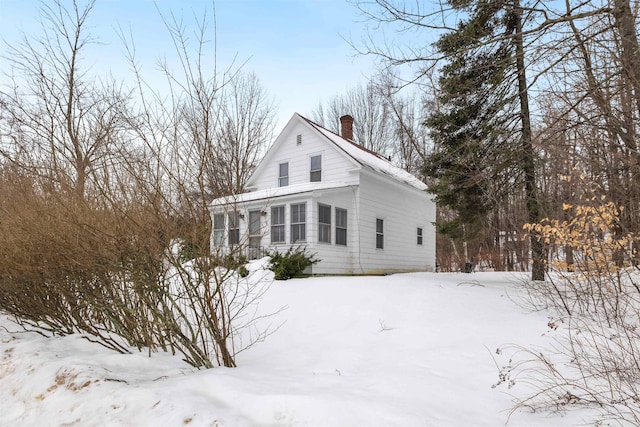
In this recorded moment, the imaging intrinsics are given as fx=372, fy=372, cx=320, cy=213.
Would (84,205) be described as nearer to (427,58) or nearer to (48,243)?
(48,243)

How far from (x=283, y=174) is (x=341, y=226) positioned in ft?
13.0

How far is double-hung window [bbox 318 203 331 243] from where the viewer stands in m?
12.0

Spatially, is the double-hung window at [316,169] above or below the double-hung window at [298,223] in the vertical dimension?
above

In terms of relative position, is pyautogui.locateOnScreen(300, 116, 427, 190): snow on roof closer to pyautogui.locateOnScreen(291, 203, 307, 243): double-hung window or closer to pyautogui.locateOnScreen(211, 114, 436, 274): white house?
pyautogui.locateOnScreen(211, 114, 436, 274): white house

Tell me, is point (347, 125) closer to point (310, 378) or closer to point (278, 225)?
point (278, 225)

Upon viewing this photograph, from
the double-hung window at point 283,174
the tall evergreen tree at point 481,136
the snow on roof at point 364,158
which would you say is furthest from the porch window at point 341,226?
the tall evergreen tree at point 481,136

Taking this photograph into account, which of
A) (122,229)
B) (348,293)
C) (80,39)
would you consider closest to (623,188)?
(348,293)

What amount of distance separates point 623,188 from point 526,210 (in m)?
4.15

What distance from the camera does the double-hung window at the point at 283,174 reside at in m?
15.2

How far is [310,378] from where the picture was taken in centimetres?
347

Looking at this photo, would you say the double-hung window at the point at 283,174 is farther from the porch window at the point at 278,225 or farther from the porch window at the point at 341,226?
the porch window at the point at 341,226

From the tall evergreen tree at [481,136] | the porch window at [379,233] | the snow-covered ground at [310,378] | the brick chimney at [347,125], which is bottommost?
the snow-covered ground at [310,378]

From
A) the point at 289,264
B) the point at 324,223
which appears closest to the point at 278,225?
the point at 324,223

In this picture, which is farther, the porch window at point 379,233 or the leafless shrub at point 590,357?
the porch window at point 379,233
